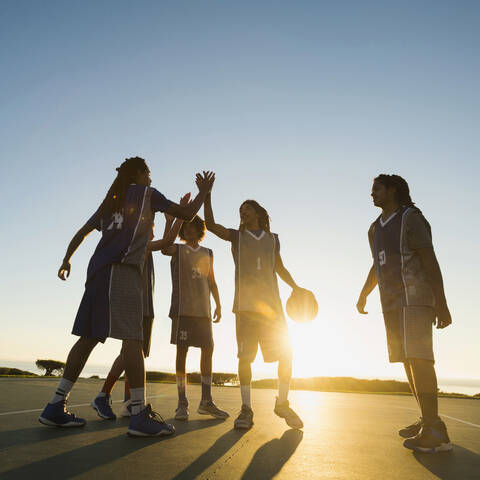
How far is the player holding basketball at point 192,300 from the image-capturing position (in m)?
5.50

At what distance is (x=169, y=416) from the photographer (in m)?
5.00

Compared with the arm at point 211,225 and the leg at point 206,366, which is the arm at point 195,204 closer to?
the arm at point 211,225

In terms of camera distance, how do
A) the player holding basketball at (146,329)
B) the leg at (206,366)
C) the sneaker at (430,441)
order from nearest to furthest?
1. the sneaker at (430,441)
2. the player holding basketball at (146,329)
3. the leg at (206,366)

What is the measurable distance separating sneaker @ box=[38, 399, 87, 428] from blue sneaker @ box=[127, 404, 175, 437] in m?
0.64

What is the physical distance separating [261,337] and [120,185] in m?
2.14

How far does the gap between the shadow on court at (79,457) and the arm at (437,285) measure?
2.24 m

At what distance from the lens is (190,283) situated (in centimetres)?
571

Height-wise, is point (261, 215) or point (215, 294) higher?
point (261, 215)

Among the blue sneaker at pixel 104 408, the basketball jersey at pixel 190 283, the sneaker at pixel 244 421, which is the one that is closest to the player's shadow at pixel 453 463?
the sneaker at pixel 244 421

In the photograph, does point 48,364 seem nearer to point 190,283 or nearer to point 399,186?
point 190,283

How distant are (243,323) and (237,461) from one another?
94.6 inches

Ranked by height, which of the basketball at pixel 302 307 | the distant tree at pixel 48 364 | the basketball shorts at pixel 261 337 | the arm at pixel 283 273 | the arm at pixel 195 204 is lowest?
the distant tree at pixel 48 364

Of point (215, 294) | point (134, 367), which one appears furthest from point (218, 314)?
point (134, 367)

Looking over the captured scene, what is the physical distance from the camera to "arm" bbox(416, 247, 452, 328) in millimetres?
3666
